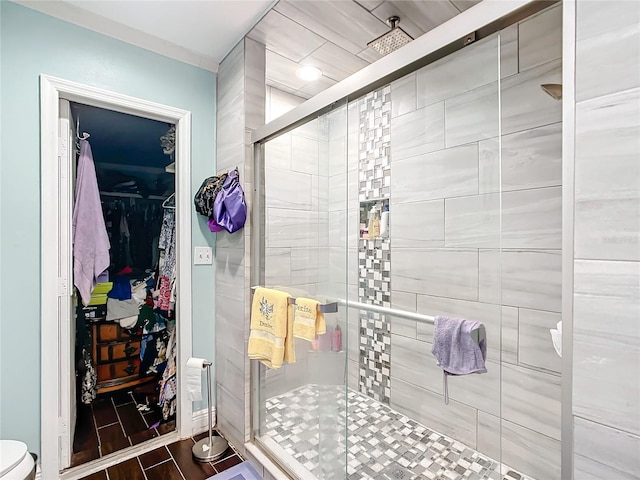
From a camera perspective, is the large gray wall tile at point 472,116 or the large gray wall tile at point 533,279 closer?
the large gray wall tile at point 472,116

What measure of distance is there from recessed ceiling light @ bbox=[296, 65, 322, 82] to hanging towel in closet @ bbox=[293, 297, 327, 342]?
1.63 metres

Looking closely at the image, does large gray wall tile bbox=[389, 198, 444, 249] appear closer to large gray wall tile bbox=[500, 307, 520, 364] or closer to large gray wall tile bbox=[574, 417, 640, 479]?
large gray wall tile bbox=[500, 307, 520, 364]

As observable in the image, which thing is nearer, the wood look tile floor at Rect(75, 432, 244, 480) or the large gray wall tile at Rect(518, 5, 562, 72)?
the large gray wall tile at Rect(518, 5, 562, 72)

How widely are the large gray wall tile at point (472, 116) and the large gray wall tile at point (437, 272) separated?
1.31 ft

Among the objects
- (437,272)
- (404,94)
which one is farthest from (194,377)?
(404,94)

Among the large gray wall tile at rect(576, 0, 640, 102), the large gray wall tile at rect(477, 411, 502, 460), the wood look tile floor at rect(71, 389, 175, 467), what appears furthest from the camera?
the wood look tile floor at rect(71, 389, 175, 467)

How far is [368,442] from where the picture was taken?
1796mm

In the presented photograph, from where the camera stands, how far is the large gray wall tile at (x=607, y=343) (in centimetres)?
69

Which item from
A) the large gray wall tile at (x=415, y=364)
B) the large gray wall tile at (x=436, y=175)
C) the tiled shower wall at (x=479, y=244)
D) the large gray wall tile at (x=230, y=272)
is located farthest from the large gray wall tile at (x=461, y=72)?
the large gray wall tile at (x=230, y=272)

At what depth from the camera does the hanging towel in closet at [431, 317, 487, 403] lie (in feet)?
3.81

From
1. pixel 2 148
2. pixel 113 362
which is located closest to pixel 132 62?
pixel 2 148

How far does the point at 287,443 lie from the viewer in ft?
5.77

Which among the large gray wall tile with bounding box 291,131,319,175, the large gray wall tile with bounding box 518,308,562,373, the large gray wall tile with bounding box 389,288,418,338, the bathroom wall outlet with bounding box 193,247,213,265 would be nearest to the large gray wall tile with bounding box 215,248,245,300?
the bathroom wall outlet with bounding box 193,247,213,265

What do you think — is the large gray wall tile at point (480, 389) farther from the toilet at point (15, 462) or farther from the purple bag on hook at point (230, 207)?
the toilet at point (15, 462)
